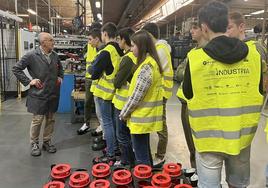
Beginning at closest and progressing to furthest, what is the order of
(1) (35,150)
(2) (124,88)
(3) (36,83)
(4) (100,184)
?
(4) (100,184)
(2) (124,88)
(3) (36,83)
(1) (35,150)

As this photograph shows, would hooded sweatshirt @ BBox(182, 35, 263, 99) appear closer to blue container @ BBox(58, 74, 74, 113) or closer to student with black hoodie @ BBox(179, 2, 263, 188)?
student with black hoodie @ BBox(179, 2, 263, 188)

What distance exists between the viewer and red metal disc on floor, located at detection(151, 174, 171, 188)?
7.27 feet

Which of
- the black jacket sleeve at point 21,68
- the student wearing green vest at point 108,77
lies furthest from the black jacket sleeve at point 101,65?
the black jacket sleeve at point 21,68

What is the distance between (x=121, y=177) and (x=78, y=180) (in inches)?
13.5

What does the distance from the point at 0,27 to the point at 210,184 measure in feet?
20.5

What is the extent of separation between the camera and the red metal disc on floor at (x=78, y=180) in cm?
225

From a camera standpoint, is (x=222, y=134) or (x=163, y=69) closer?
(x=222, y=134)

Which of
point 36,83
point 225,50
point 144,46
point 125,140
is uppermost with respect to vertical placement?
point 144,46

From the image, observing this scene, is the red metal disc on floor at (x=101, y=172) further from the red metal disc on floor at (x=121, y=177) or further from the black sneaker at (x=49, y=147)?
the black sneaker at (x=49, y=147)

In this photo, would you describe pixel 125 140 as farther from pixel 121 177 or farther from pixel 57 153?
pixel 57 153

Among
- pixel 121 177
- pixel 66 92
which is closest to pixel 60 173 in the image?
pixel 121 177

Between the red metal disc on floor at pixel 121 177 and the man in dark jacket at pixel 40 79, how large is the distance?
5.39 feet

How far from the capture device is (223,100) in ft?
5.30

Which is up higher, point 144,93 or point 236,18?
point 236,18
